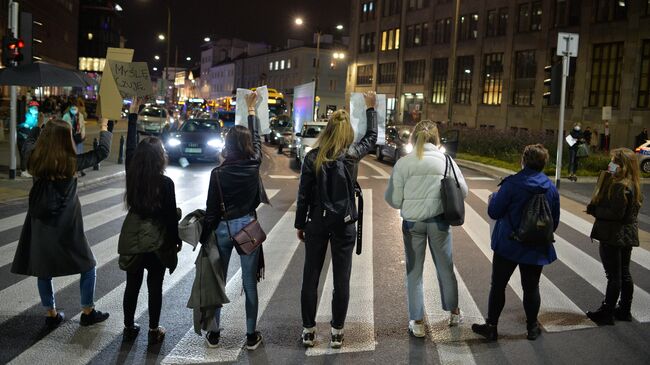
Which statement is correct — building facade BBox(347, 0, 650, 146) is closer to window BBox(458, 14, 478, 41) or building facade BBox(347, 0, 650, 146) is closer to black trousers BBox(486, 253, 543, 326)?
window BBox(458, 14, 478, 41)

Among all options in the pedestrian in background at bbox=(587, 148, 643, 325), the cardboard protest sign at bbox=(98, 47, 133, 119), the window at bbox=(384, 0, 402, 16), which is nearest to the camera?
the pedestrian in background at bbox=(587, 148, 643, 325)

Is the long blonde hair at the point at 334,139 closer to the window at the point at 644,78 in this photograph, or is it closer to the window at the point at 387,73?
the window at the point at 644,78

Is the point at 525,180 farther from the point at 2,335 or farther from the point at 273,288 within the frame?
the point at 2,335

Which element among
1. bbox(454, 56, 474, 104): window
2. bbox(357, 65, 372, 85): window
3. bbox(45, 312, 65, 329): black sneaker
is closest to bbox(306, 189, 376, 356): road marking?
bbox(45, 312, 65, 329): black sneaker

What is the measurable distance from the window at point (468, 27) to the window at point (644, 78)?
17569 millimetres

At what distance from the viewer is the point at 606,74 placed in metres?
41.9

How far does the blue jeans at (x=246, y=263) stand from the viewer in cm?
513

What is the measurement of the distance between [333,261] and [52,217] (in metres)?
2.42

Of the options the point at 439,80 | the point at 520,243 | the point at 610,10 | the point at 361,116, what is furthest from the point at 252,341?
the point at 439,80

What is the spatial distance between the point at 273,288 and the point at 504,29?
49.3 metres

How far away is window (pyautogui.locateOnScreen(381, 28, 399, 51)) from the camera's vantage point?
66.7 meters

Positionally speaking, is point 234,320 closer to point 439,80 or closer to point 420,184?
point 420,184

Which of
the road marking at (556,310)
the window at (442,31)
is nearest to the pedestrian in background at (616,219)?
the road marking at (556,310)

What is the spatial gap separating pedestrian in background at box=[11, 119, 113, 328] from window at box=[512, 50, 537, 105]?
→ 46.4m
